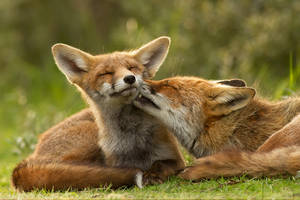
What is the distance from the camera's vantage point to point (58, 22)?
56.3 feet

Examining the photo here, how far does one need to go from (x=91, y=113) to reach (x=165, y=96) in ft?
4.97

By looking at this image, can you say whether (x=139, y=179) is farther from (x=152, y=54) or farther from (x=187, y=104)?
(x=152, y=54)

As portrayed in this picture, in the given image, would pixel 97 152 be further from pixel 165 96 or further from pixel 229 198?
pixel 229 198

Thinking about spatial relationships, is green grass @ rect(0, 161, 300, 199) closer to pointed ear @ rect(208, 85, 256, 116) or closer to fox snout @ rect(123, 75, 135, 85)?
pointed ear @ rect(208, 85, 256, 116)

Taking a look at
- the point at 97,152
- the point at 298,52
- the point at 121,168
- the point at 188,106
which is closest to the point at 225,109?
the point at 188,106

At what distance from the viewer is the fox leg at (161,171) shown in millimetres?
4856

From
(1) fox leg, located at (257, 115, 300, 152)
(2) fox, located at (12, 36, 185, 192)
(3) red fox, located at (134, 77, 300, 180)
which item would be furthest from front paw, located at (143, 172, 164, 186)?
(1) fox leg, located at (257, 115, 300, 152)

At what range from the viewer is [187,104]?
5148mm

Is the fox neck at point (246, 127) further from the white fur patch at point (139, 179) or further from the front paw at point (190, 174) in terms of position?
the white fur patch at point (139, 179)

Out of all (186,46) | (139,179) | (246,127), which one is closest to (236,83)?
(246,127)

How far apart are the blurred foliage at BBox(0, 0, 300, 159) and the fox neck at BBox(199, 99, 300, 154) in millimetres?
1390

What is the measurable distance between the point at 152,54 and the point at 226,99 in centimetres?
135

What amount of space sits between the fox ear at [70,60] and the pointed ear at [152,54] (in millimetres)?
674

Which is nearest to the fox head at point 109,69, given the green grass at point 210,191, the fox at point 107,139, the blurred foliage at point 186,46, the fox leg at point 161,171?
the fox at point 107,139
